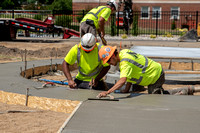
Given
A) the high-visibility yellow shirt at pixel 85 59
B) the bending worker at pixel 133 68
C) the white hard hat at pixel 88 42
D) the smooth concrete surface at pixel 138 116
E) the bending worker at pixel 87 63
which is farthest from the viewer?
the high-visibility yellow shirt at pixel 85 59

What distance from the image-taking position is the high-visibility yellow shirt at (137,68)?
547cm

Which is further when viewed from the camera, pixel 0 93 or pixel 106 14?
pixel 106 14

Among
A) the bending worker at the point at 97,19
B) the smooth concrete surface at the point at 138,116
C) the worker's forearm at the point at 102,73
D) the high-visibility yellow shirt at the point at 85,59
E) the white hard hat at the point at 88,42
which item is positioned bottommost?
the smooth concrete surface at the point at 138,116

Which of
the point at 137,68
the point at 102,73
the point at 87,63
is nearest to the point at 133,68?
the point at 137,68

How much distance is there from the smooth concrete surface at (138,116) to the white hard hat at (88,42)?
1.26 m

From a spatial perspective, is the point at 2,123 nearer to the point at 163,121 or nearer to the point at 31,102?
the point at 31,102

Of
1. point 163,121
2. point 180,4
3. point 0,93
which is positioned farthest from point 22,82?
point 180,4

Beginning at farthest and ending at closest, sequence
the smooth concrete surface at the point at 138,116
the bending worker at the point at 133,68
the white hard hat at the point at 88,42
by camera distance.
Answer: the white hard hat at the point at 88,42 → the bending worker at the point at 133,68 → the smooth concrete surface at the point at 138,116

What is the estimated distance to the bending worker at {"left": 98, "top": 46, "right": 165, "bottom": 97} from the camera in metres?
5.38

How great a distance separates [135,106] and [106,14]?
3.88 meters

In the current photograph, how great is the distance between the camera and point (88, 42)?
20.2 feet

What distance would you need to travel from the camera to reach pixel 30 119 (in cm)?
493

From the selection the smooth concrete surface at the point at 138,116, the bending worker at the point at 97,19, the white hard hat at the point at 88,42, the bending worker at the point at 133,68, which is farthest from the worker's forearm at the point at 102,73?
the bending worker at the point at 97,19

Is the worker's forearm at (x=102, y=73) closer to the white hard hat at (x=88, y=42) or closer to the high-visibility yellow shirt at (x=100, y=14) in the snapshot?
the white hard hat at (x=88, y=42)
